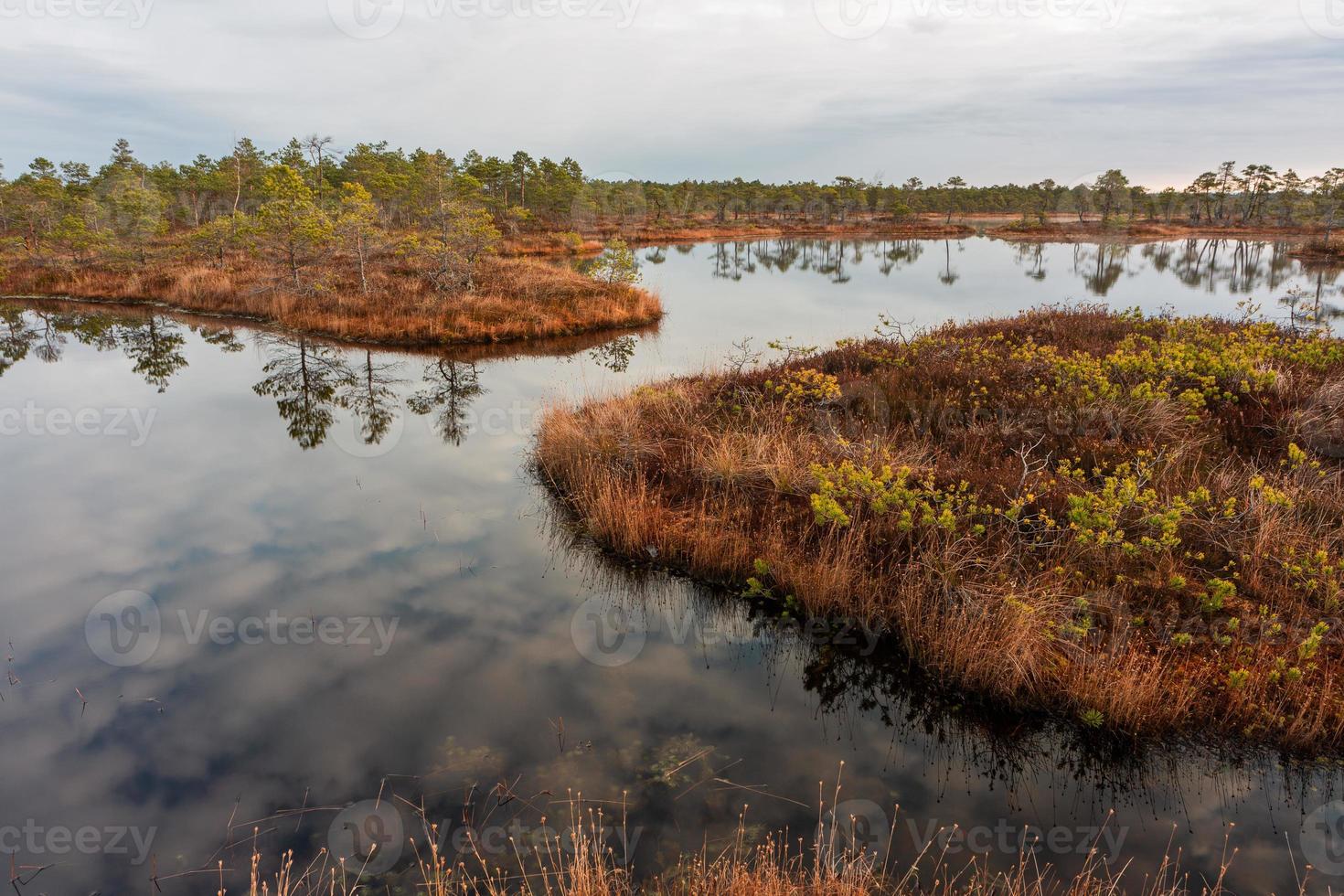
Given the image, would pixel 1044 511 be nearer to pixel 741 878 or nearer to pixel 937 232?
pixel 741 878

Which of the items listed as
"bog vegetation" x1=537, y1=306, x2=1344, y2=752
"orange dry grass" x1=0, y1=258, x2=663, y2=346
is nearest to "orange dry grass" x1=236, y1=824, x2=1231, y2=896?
"bog vegetation" x1=537, y1=306, x2=1344, y2=752

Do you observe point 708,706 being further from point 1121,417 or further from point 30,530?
point 30,530

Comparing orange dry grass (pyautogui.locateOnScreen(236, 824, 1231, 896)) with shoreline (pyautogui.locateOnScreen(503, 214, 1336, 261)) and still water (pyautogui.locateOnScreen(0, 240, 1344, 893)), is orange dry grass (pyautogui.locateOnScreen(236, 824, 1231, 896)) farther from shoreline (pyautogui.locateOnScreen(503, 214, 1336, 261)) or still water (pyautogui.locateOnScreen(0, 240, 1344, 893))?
shoreline (pyautogui.locateOnScreen(503, 214, 1336, 261))

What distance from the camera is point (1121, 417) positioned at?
999cm

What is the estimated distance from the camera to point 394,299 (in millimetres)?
24844

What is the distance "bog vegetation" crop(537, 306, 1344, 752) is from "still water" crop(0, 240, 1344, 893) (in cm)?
54

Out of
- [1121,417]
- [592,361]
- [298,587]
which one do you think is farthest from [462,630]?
[592,361]

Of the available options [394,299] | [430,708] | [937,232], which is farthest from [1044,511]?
[937,232]

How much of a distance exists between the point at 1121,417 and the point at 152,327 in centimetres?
3057

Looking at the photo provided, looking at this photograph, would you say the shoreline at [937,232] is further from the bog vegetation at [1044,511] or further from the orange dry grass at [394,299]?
the bog vegetation at [1044,511]

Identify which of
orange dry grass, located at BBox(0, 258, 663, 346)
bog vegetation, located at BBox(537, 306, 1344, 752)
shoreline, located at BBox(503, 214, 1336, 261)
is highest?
shoreline, located at BBox(503, 214, 1336, 261)

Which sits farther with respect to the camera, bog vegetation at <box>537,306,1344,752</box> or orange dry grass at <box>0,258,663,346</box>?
orange dry grass at <box>0,258,663,346</box>

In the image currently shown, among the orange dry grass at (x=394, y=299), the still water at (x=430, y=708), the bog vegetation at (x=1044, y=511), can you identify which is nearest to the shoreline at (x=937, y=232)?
the orange dry grass at (x=394, y=299)

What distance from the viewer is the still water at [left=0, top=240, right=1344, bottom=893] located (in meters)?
4.96
